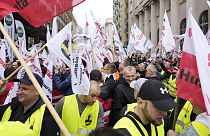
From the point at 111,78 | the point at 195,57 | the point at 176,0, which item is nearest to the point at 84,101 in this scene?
the point at 195,57

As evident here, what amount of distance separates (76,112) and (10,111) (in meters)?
0.66

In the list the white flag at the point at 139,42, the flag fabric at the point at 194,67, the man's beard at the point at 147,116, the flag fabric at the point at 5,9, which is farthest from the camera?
the white flag at the point at 139,42

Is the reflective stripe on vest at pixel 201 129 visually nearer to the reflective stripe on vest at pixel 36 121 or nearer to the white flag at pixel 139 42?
the reflective stripe on vest at pixel 36 121

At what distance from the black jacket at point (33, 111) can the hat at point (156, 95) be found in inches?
35.8

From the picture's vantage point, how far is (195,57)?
2.90 m

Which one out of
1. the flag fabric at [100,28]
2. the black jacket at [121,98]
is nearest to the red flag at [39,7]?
the black jacket at [121,98]

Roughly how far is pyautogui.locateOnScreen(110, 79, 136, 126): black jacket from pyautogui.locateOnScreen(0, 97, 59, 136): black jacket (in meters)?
1.92

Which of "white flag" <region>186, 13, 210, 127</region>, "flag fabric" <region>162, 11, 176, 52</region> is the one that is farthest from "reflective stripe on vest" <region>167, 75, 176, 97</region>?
"white flag" <region>186, 13, 210, 127</region>

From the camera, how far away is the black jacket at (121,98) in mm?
5203

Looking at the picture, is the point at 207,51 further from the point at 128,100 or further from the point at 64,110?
the point at 128,100

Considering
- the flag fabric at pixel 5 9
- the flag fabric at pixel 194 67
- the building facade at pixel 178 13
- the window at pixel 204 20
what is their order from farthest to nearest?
the building facade at pixel 178 13 < the window at pixel 204 20 < the flag fabric at pixel 5 9 < the flag fabric at pixel 194 67

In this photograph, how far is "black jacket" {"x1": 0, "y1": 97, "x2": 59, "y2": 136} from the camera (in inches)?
127

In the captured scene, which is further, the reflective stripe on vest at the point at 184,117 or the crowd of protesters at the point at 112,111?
the reflective stripe on vest at the point at 184,117

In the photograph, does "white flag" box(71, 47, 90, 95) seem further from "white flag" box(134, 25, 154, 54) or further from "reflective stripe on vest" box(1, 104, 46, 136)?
"white flag" box(134, 25, 154, 54)
